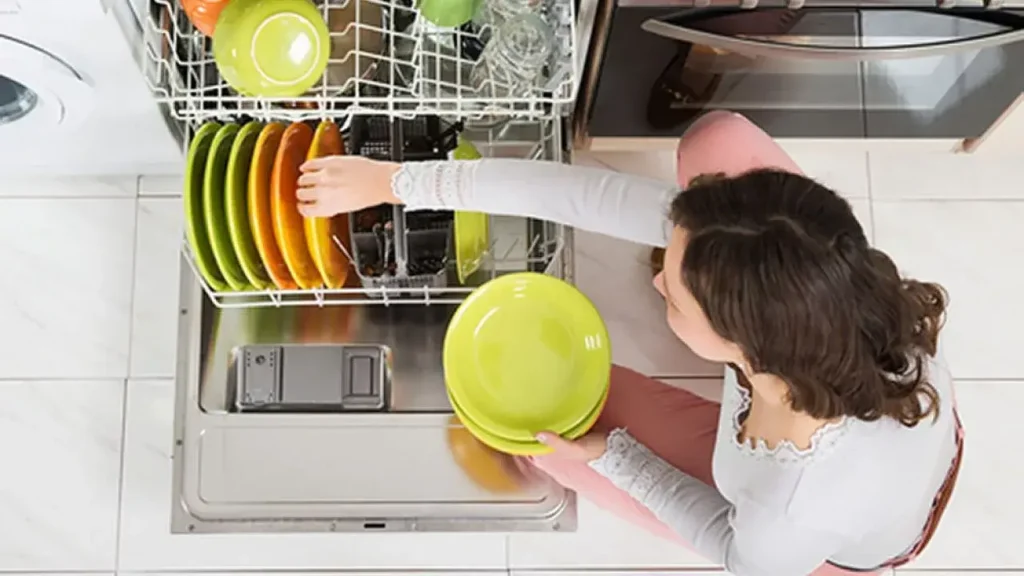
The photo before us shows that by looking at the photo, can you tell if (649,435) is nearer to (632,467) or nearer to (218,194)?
(632,467)

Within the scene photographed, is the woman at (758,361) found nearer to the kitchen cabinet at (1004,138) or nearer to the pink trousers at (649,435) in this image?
the pink trousers at (649,435)

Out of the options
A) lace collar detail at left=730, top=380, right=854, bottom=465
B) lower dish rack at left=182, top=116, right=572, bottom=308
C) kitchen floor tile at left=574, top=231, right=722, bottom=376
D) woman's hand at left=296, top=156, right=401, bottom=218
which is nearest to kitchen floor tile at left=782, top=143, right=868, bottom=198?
kitchen floor tile at left=574, top=231, right=722, bottom=376

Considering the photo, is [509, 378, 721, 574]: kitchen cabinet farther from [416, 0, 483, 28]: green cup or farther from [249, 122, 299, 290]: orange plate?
[416, 0, 483, 28]: green cup

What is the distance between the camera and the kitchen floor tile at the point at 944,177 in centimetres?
165

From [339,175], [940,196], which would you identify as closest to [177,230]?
[339,175]

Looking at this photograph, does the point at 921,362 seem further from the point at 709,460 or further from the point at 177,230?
the point at 177,230

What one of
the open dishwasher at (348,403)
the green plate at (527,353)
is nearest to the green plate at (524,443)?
the green plate at (527,353)

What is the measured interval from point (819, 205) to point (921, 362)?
0.21 meters

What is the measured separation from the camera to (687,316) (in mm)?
959

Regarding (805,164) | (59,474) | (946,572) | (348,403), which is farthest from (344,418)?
(946,572)

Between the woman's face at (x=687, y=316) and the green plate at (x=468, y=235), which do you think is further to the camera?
the green plate at (x=468, y=235)

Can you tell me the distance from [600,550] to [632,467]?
1.12 ft

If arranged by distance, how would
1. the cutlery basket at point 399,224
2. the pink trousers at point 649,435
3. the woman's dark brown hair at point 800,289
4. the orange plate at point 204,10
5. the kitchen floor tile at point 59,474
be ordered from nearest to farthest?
the woman's dark brown hair at point 800,289
the orange plate at point 204,10
the cutlery basket at point 399,224
the pink trousers at point 649,435
the kitchen floor tile at point 59,474

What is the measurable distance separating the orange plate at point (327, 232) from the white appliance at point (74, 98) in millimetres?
200
